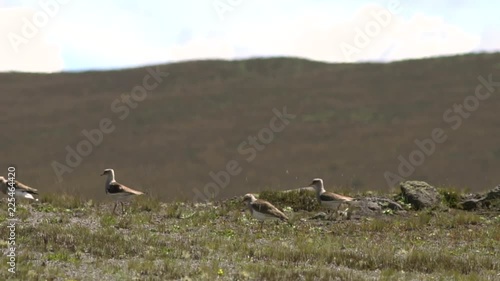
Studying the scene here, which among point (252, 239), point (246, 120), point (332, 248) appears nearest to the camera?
point (332, 248)

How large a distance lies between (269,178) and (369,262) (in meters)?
56.8

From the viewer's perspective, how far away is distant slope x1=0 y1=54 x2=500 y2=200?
247 ft

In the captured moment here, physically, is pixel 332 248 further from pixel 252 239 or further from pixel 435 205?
pixel 435 205

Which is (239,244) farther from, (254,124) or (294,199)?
(254,124)

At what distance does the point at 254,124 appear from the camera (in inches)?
3504

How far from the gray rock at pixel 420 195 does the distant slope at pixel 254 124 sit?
118 feet

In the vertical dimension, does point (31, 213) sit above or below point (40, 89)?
below

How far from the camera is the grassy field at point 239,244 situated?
54.5ft

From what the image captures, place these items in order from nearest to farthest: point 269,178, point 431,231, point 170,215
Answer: point 431,231
point 170,215
point 269,178

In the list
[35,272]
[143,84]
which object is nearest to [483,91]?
[143,84]

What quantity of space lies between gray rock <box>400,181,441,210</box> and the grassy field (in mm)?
491

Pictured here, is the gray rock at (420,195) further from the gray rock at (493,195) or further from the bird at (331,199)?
the bird at (331,199)

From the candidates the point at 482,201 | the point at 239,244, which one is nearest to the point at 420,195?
the point at 482,201

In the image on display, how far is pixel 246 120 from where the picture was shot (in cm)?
9081
